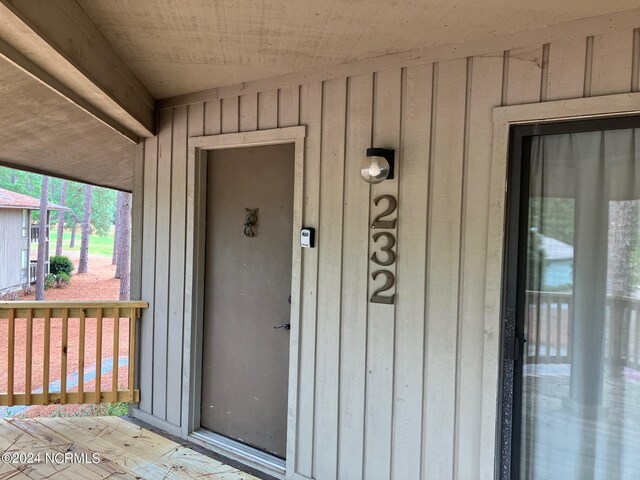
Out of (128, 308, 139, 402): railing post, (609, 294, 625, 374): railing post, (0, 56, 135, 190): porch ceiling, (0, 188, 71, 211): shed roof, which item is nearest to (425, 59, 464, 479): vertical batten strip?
(609, 294, 625, 374): railing post

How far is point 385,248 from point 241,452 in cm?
165

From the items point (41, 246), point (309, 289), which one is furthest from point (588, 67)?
point (41, 246)

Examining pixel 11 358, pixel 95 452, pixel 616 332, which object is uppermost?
pixel 616 332

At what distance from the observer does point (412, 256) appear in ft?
6.59

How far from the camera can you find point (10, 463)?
247 cm

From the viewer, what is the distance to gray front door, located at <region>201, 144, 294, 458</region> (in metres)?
2.56

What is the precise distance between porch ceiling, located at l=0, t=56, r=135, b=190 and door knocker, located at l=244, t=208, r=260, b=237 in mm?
1231

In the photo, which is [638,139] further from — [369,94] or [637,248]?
[369,94]

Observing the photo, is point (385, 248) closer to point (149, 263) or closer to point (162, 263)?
point (162, 263)

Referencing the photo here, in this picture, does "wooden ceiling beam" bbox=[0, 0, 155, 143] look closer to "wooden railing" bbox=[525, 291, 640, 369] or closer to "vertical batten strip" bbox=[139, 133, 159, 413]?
"vertical batten strip" bbox=[139, 133, 159, 413]

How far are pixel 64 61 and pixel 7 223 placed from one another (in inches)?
500

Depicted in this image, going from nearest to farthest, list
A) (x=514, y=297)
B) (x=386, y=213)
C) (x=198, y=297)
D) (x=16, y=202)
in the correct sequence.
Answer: (x=514, y=297), (x=386, y=213), (x=198, y=297), (x=16, y=202)

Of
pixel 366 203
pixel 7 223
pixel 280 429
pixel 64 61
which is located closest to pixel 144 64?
pixel 64 61

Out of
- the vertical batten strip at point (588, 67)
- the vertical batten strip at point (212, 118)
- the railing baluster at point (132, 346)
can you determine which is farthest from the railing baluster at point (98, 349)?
the vertical batten strip at point (588, 67)
